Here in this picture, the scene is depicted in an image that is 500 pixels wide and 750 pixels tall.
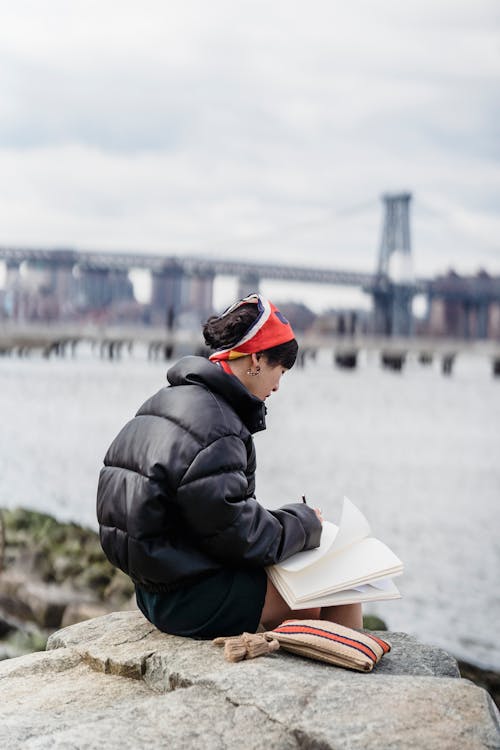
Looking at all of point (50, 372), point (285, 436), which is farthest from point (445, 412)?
point (50, 372)

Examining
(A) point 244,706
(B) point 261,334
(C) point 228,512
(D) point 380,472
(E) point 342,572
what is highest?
(B) point 261,334

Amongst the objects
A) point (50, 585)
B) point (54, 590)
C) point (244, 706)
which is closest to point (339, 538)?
point (244, 706)

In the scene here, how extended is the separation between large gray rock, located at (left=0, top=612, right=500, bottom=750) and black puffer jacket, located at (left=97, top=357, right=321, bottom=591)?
0.81 feet

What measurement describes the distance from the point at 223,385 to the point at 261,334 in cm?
17

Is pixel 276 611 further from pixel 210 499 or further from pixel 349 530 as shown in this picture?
pixel 210 499

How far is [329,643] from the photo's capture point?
2.42 meters

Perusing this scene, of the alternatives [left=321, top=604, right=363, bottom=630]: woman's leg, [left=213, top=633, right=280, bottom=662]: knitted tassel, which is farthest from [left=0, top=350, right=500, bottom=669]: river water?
[left=213, top=633, right=280, bottom=662]: knitted tassel

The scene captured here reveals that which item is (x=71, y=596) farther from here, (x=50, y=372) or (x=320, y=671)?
(x=50, y=372)

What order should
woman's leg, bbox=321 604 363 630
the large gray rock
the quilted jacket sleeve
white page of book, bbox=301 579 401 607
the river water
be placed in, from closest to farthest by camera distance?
the large gray rock, the quilted jacket sleeve, white page of book, bbox=301 579 401 607, woman's leg, bbox=321 604 363 630, the river water

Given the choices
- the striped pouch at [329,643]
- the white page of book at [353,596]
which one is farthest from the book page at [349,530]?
the striped pouch at [329,643]

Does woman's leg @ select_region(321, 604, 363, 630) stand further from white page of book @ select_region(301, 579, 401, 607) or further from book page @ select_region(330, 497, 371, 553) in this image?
book page @ select_region(330, 497, 371, 553)

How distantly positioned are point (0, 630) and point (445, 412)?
107ft

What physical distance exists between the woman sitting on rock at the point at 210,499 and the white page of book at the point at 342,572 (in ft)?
0.25

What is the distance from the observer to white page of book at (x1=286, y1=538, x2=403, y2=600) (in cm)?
260
